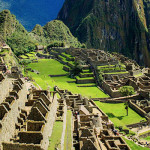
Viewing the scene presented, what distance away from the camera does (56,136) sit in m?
23.1

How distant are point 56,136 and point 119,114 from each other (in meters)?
24.9

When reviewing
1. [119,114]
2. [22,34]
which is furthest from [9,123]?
[22,34]

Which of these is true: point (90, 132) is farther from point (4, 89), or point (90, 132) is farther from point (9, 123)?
point (4, 89)

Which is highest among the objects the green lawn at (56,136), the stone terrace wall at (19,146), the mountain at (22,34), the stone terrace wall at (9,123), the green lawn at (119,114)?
the mountain at (22,34)

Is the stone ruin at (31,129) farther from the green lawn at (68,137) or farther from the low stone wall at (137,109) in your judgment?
the low stone wall at (137,109)

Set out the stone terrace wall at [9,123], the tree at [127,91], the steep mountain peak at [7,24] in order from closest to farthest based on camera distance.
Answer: the stone terrace wall at [9,123], the tree at [127,91], the steep mountain peak at [7,24]

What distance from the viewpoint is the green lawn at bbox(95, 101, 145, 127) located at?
42059 mm

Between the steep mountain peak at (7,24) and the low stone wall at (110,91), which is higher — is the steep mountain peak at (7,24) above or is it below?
above

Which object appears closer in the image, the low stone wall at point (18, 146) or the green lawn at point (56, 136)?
the low stone wall at point (18, 146)

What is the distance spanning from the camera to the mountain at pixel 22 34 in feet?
342

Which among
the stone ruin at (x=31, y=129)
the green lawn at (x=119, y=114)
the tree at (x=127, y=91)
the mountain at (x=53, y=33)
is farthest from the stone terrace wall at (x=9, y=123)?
the mountain at (x=53, y=33)

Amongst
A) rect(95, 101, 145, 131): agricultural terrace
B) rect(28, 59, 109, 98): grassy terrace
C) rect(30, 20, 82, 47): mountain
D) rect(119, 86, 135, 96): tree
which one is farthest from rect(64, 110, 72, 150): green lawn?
rect(30, 20, 82, 47): mountain

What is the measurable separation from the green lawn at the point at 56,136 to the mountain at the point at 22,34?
72.0m

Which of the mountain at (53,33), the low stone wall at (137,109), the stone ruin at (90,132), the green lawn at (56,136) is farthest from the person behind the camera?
the mountain at (53,33)
